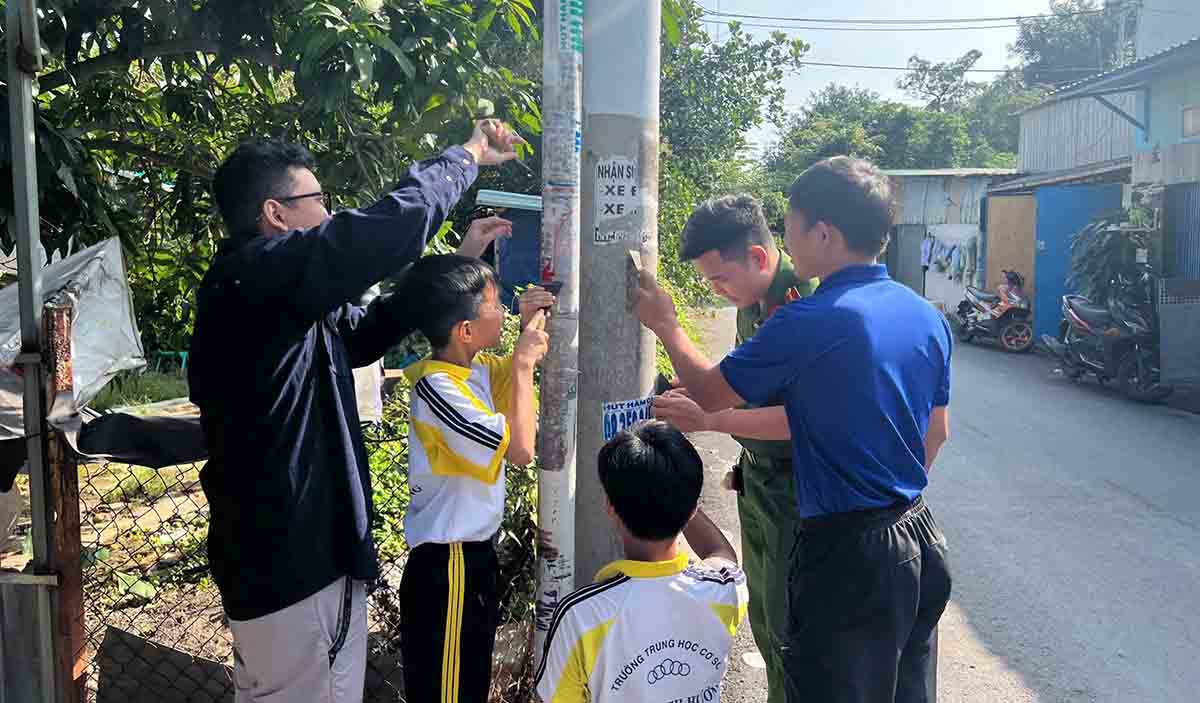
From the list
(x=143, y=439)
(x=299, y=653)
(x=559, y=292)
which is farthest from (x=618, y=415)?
(x=143, y=439)

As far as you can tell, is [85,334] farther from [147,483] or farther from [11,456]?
[147,483]

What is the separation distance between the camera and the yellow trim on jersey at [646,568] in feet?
6.70

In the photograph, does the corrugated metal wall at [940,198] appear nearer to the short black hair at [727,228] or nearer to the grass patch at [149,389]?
the grass patch at [149,389]

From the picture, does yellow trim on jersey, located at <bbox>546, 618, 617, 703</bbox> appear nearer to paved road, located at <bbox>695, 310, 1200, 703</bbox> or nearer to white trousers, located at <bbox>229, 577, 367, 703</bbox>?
white trousers, located at <bbox>229, 577, 367, 703</bbox>

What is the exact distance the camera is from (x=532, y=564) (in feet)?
11.4

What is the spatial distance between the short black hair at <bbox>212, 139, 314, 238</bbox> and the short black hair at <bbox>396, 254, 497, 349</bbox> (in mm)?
387

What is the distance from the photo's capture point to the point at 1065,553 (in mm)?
5559

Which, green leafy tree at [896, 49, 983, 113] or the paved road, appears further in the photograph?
green leafy tree at [896, 49, 983, 113]

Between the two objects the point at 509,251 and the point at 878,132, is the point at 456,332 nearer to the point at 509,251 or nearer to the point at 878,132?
the point at 509,251

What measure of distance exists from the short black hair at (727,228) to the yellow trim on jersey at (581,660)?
1310 millimetres

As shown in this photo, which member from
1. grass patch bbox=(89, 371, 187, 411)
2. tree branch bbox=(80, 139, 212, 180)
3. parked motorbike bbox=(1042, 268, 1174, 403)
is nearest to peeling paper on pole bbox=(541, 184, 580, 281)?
tree branch bbox=(80, 139, 212, 180)

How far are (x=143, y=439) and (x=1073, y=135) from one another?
21152 mm

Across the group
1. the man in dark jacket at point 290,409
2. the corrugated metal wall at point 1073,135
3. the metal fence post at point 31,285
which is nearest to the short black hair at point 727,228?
the man in dark jacket at point 290,409

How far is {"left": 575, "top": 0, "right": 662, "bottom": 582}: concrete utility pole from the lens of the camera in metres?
2.41
